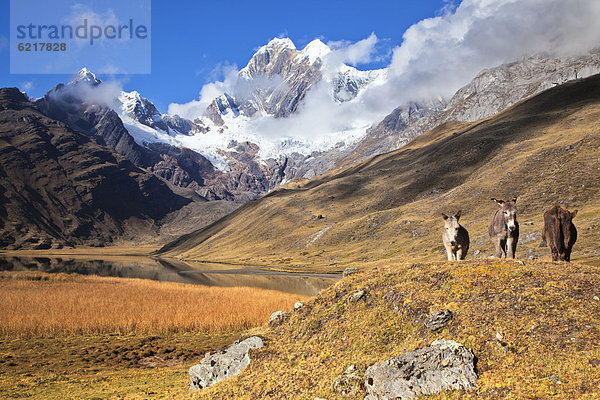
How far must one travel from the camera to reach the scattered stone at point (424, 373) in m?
10.6

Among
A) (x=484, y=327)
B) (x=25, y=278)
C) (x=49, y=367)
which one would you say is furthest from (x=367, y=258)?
(x=484, y=327)

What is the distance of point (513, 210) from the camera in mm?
20812

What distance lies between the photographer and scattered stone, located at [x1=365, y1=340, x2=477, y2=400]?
10.6m

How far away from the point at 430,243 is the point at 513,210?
6946 centimetres

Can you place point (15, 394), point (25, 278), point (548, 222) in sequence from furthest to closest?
1. point (25, 278)
2. point (548, 222)
3. point (15, 394)

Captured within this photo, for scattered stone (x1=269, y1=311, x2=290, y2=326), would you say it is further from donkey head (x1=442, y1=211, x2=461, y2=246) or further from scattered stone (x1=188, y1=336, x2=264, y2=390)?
donkey head (x1=442, y1=211, x2=461, y2=246)

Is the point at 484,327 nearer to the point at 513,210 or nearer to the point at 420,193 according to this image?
the point at 513,210

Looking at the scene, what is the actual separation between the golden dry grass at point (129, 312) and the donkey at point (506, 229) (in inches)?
937

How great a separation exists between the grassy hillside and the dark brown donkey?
520 cm

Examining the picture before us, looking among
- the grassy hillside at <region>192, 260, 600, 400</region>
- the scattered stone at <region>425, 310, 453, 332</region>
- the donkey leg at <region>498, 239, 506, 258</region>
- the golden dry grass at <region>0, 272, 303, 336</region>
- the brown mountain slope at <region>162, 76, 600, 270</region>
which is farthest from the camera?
the brown mountain slope at <region>162, 76, 600, 270</region>

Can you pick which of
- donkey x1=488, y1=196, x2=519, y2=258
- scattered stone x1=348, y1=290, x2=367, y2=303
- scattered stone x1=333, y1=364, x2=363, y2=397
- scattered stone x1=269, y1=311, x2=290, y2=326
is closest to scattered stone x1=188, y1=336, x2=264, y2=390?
scattered stone x1=269, y1=311, x2=290, y2=326

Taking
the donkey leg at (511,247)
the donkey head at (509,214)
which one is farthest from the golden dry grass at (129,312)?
the donkey head at (509,214)

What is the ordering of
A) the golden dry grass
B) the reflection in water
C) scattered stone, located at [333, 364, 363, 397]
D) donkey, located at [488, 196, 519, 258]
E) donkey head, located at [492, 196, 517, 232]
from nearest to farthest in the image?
scattered stone, located at [333, 364, 363, 397] < donkey head, located at [492, 196, 517, 232] < donkey, located at [488, 196, 519, 258] < the golden dry grass < the reflection in water

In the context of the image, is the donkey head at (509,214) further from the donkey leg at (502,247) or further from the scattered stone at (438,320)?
the scattered stone at (438,320)
